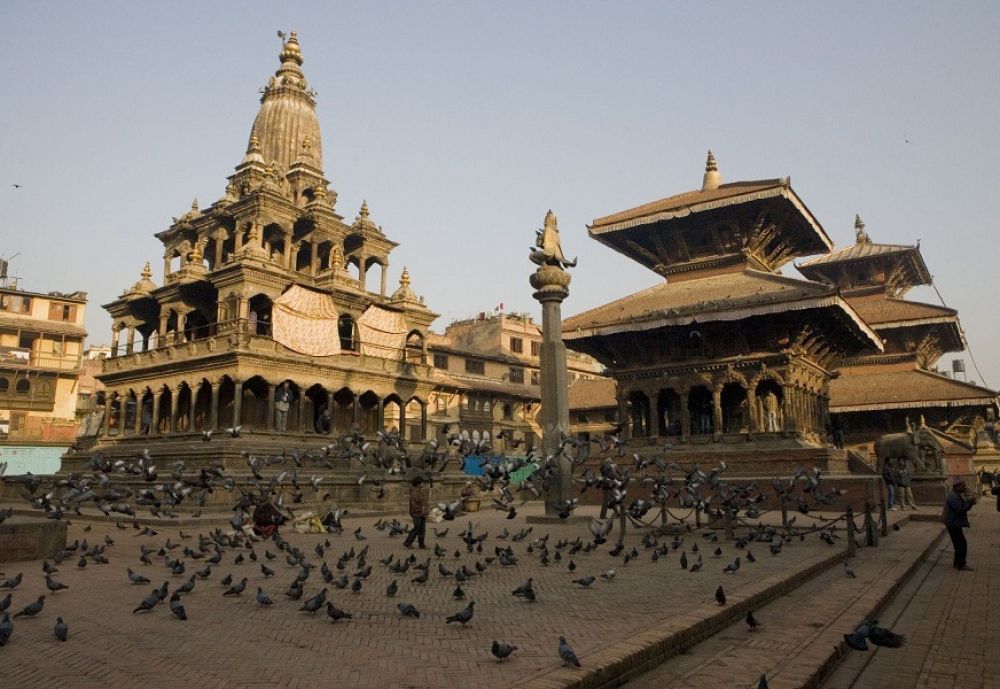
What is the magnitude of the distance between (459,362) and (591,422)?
11476 millimetres

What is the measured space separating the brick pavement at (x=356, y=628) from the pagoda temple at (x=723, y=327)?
Answer: 15560 millimetres

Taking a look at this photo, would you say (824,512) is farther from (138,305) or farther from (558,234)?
(138,305)

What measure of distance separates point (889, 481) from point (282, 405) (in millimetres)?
26043

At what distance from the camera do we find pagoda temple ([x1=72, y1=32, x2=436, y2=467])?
3466cm

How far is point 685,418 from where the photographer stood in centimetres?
2838

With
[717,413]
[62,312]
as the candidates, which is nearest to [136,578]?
[717,413]

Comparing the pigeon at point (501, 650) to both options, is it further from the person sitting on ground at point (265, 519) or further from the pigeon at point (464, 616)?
the person sitting on ground at point (265, 519)

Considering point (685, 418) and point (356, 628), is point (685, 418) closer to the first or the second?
point (685, 418)

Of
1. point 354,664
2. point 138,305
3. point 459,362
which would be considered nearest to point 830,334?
point 354,664

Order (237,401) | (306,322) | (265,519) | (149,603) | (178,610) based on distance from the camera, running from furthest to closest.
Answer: (306,322), (237,401), (265,519), (149,603), (178,610)

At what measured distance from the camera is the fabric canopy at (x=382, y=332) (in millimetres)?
39000

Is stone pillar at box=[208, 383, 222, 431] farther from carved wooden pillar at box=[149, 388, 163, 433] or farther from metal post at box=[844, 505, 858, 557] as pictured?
metal post at box=[844, 505, 858, 557]

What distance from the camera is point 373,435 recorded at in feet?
130

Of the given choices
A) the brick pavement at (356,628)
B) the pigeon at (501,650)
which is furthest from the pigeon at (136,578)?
the pigeon at (501,650)
